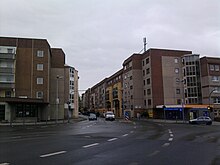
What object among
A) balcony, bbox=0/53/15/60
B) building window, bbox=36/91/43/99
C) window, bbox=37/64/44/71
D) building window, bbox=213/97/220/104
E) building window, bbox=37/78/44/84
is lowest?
building window, bbox=213/97/220/104

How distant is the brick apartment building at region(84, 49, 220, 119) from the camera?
69438 mm

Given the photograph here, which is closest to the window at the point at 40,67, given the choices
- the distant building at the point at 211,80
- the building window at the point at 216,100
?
the distant building at the point at 211,80

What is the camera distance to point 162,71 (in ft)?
252

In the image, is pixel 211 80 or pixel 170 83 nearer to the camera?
pixel 211 80

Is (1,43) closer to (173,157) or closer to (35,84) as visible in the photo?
(35,84)

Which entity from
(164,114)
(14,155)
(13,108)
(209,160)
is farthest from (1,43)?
(209,160)

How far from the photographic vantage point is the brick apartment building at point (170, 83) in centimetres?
6944

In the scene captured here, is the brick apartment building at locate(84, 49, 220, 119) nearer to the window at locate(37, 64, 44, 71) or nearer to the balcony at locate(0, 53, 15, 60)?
the window at locate(37, 64, 44, 71)

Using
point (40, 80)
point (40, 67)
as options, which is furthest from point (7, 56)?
point (40, 80)

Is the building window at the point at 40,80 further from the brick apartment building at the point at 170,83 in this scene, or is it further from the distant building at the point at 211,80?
the distant building at the point at 211,80

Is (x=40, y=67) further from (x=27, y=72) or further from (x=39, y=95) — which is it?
(x=39, y=95)

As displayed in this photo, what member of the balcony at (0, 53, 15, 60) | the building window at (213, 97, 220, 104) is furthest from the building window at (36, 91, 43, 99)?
the building window at (213, 97, 220, 104)

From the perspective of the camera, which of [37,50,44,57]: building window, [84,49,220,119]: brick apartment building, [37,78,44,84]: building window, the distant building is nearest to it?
[37,78,44,84]: building window

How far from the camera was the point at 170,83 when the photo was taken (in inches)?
3022
